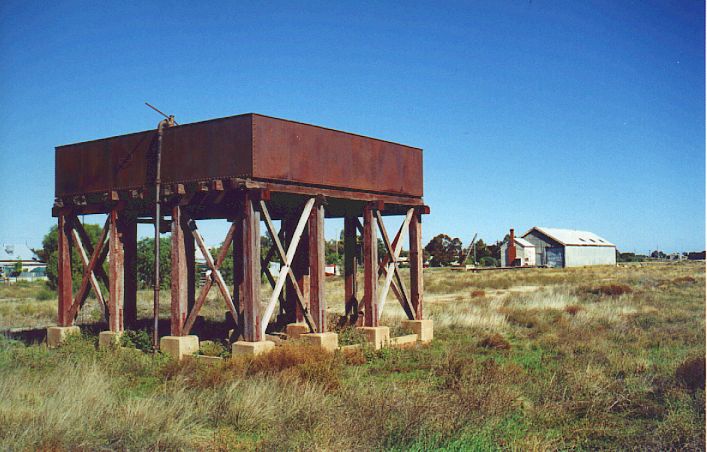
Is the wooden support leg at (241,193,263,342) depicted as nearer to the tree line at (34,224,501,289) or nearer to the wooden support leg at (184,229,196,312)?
the wooden support leg at (184,229,196,312)

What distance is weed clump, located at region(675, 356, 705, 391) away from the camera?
10.2m

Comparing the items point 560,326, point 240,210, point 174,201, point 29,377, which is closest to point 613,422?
point 240,210

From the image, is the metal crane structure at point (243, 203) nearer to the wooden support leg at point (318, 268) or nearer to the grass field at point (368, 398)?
the wooden support leg at point (318, 268)

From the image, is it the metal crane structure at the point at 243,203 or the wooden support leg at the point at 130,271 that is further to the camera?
the wooden support leg at the point at 130,271

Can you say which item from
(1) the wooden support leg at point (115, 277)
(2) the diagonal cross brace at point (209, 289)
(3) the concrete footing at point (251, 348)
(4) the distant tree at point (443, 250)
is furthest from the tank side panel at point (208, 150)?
(4) the distant tree at point (443, 250)

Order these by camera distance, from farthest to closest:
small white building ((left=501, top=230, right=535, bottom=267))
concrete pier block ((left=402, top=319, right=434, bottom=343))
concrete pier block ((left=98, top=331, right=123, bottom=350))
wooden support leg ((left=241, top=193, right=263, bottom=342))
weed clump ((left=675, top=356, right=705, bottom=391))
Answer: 1. small white building ((left=501, top=230, right=535, bottom=267))
2. concrete pier block ((left=402, top=319, right=434, bottom=343))
3. concrete pier block ((left=98, top=331, right=123, bottom=350))
4. wooden support leg ((left=241, top=193, right=263, bottom=342))
5. weed clump ((left=675, top=356, right=705, bottom=391))

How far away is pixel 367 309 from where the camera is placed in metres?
15.5

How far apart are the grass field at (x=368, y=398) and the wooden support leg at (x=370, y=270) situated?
3.69 feet

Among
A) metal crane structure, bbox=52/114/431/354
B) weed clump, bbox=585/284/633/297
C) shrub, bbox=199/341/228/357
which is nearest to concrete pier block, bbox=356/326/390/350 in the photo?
metal crane structure, bbox=52/114/431/354

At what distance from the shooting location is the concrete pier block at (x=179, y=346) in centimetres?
1330

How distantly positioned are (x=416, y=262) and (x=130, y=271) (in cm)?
706

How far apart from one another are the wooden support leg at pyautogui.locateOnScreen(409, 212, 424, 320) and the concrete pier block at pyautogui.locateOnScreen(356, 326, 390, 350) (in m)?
1.93

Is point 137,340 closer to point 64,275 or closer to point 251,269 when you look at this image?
point 64,275

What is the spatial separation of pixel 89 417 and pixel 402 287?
399 inches
